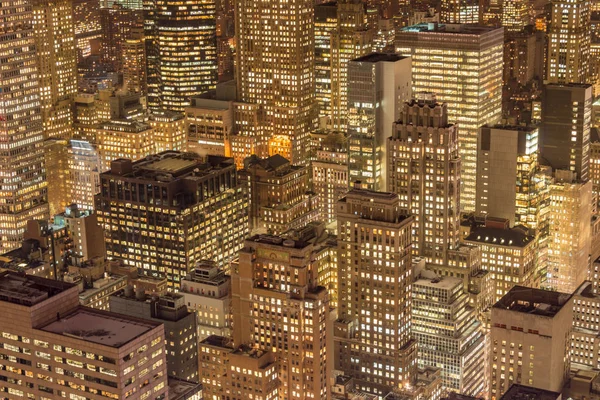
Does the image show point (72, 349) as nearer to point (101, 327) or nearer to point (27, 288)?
point (101, 327)

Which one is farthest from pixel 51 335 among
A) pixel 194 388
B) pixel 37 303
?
pixel 194 388

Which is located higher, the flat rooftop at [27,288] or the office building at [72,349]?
the flat rooftop at [27,288]

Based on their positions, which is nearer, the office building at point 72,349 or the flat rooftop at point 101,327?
the office building at point 72,349

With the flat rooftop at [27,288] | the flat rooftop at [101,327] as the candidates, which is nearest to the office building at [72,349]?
the flat rooftop at [101,327]

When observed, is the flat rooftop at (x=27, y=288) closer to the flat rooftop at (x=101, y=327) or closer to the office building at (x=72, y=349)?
the office building at (x=72, y=349)

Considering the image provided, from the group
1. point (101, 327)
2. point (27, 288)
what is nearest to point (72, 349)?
point (101, 327)

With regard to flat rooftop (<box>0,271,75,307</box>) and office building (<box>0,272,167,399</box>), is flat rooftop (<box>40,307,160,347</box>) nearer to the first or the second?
office building (<box>0,272,167,399</box>)

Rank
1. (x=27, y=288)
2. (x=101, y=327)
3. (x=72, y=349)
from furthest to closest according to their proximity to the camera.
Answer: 1. (x=27, y=288)
2. (x=101, y=327)
3. (x=72, y=349)
